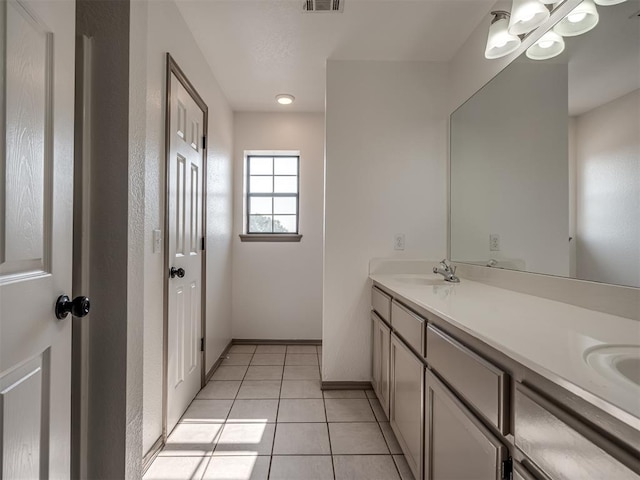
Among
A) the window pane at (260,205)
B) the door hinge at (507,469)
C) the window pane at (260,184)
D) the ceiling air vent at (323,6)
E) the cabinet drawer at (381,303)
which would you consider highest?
the ceiling air vent at (323,6)

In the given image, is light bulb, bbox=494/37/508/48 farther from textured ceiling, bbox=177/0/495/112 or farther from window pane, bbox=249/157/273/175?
window pane, bbox=249/157/273/175

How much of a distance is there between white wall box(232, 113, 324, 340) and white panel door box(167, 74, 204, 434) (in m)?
1.08

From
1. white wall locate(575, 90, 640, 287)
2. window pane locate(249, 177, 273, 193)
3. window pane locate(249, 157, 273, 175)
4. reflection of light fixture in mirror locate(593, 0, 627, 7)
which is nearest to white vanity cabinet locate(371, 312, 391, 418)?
white wall locate(575, 90, 640, 287)

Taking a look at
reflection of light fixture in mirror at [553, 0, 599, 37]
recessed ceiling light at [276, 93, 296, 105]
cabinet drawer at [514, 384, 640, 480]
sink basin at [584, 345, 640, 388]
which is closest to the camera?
cabinet drawer at [514, 384, 640, 480]

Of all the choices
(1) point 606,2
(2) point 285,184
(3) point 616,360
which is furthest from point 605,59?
(2) point 285,184

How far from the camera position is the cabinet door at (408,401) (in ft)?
4.32

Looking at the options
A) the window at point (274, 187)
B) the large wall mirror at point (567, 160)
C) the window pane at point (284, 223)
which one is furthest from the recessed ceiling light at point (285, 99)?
the large wall mirror at point (567, 160)

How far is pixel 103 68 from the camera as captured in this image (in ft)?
3.31

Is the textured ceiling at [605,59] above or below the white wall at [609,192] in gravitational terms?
above

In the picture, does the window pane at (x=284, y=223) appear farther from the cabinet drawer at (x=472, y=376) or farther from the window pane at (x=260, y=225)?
the cabinet drawer at (x=472, y=376)

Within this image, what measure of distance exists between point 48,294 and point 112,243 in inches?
9.8

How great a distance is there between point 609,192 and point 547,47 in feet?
2.50

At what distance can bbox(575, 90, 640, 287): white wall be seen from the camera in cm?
103

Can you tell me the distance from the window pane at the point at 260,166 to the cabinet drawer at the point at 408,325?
7.68 ft
